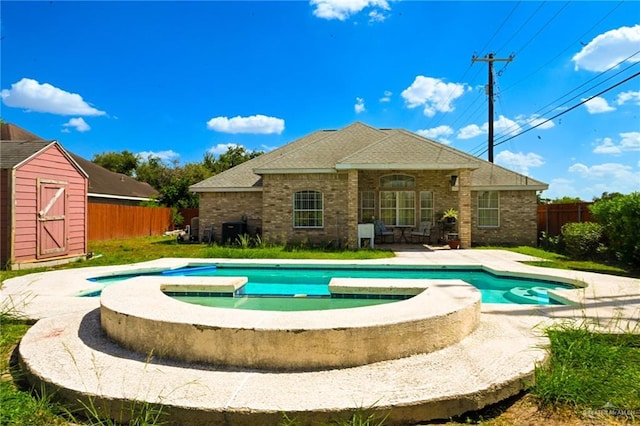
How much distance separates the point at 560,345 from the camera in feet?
12.6

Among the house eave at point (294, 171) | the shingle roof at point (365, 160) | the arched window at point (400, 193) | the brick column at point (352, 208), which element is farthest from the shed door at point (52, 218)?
the arched window at point (400, 193)

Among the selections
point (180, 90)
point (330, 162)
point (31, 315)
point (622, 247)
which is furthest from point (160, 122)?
point (622, 247)

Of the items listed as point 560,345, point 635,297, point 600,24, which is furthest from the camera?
point 600,24

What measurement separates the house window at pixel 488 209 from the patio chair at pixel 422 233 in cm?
249

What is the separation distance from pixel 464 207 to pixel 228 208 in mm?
10326

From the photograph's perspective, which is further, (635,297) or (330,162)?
(330,162)

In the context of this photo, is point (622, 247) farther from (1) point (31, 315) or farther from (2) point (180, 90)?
(2) point (180, 90)

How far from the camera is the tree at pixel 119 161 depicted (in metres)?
49.8

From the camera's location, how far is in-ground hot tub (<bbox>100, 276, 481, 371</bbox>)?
10.9ft

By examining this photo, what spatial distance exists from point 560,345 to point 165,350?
4.02m

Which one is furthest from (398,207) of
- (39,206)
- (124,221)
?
(124,221)

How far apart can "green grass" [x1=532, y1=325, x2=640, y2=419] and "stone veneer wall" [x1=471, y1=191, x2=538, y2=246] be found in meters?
13.1

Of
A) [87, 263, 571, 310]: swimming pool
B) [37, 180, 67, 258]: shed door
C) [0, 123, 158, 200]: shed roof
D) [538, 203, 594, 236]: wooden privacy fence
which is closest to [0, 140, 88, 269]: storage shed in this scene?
[37, 180, 67, 258]: shed door

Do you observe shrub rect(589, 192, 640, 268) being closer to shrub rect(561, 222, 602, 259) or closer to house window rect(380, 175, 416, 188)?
shrub rect(561, 222, 602, 259)
